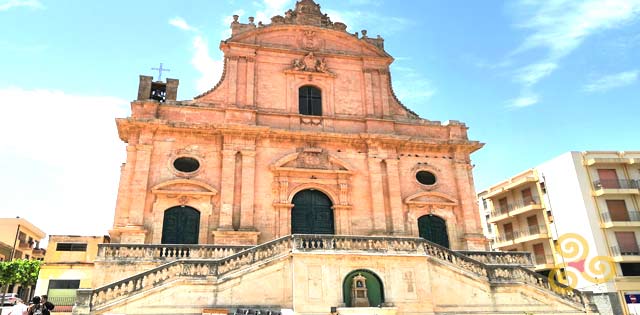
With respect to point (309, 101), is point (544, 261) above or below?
below

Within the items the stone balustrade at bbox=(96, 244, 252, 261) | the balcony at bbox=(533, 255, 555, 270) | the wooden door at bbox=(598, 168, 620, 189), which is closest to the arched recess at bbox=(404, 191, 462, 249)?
the stone balustrade at bbox=(96, 244, 252, 261)

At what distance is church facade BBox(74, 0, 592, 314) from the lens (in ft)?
41.1

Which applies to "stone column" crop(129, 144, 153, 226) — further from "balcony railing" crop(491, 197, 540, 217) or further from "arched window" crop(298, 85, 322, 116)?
"balcony railing" crop(491, 197, 540, 217)

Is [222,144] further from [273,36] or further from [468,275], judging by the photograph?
[468,275]

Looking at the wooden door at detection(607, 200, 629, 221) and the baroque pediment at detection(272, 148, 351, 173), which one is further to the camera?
the wooden door at detection(607, 200, 629, 221)

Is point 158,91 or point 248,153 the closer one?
point 248,153

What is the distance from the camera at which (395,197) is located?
742 inches

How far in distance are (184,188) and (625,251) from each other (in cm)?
2333

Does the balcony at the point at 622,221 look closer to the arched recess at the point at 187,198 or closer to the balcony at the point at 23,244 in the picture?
the arched recess at the point at 187,198

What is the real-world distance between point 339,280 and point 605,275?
18.6 m

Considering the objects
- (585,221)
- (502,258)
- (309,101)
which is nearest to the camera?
(502,258)

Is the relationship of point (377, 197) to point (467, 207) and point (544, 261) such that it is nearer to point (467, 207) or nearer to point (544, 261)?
point (467, 207)

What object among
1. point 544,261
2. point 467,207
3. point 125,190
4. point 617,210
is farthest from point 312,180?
point 617,210

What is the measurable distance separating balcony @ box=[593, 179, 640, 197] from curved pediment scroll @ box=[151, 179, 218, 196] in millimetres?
21689
